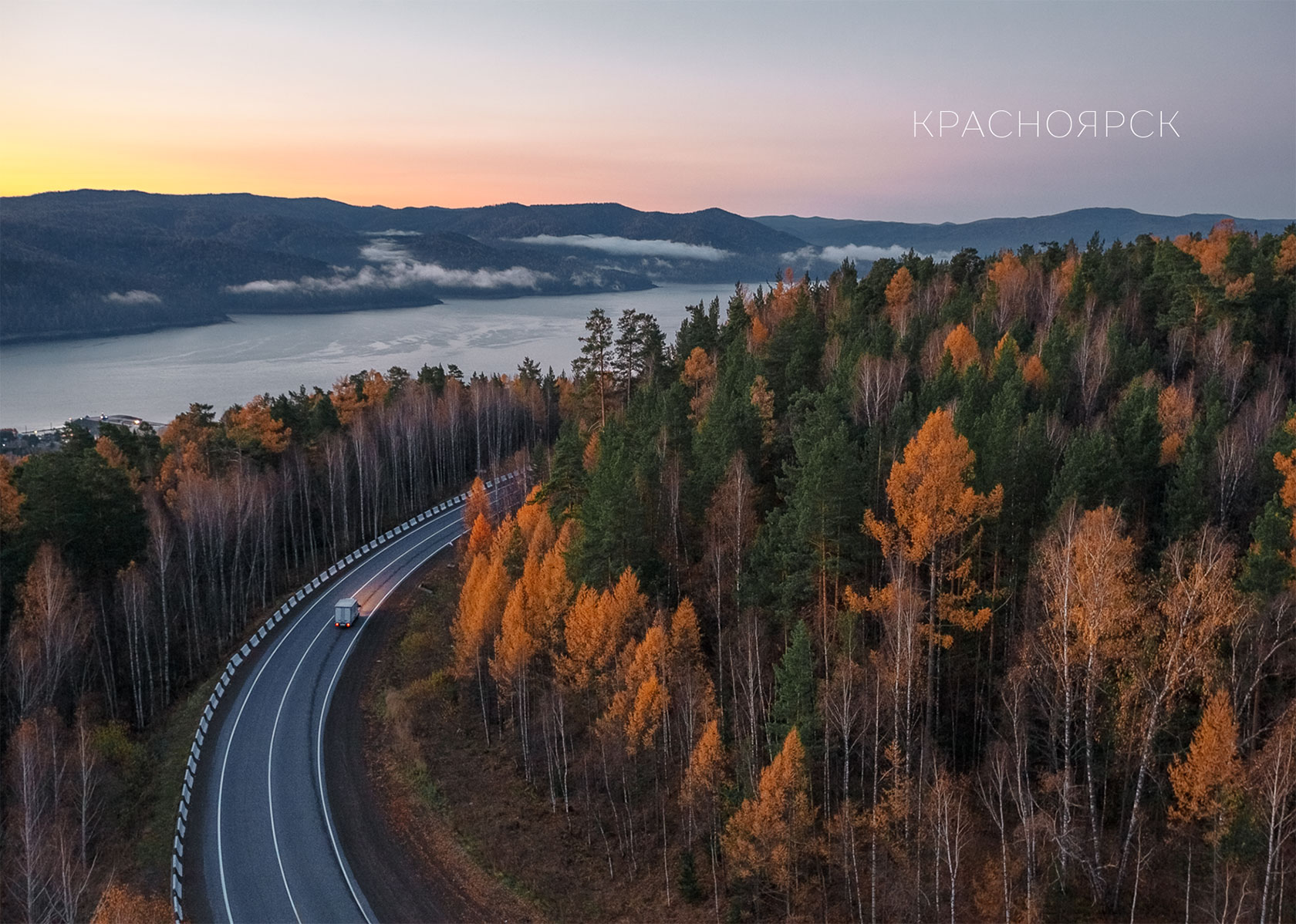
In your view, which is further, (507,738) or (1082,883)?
(507,738)

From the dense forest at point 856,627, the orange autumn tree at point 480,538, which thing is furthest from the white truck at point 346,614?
the dense forest at point 856,627

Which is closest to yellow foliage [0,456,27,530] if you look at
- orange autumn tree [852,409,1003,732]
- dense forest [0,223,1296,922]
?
dense forest [0,223,1296,922]

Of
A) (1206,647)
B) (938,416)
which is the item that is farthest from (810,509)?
(1206,647)

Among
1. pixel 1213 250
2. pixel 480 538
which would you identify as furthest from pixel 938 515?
pixel 1213 250

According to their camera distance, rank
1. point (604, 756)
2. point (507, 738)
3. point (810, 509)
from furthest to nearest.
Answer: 1. point (507, 738)
2. point (604, 756)
3. point (810, 509)

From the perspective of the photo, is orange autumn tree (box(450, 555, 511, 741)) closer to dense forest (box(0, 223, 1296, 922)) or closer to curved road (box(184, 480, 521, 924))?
dense forest (box(0, 223, 1296, 922))

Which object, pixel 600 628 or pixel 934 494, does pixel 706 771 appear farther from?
pixel 934 494

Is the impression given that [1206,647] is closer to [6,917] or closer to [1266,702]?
[1266,702]

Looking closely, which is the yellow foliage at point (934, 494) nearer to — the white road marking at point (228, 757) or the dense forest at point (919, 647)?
the dense forest at point (919, 647)
